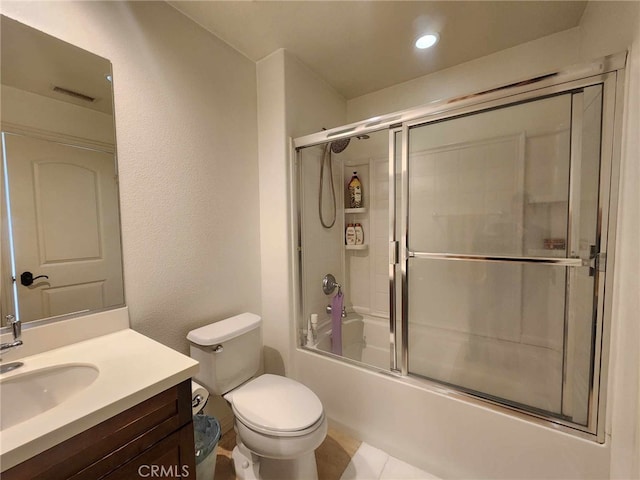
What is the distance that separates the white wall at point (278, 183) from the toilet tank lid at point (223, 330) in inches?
11.2

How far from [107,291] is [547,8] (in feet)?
8.12

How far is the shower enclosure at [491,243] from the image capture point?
1.12 m

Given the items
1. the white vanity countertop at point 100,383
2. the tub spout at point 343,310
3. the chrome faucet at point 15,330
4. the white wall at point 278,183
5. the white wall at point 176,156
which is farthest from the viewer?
the tub spout at point 343,310

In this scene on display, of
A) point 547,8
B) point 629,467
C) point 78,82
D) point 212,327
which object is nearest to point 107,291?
point 212,327

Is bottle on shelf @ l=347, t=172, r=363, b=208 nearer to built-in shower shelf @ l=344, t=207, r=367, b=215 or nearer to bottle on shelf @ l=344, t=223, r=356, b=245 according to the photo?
built-in shower shelf @ l=344, t=207, r=367, b=215

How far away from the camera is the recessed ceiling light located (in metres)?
1.58

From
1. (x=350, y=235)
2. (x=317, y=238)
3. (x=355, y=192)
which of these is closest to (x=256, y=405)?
(x=317, y=238)

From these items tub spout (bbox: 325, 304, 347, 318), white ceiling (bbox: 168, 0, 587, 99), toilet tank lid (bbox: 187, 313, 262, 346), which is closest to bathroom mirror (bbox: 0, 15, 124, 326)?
toilet tank lid (bbox: 187, 313, 262, 346)

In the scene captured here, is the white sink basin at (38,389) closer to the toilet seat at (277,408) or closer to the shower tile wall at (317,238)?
the toilet seat at (277,408)

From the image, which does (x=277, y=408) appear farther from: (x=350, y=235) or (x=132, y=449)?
(x=350, y=235)

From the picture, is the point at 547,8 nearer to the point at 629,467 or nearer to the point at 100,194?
the point at 629,467

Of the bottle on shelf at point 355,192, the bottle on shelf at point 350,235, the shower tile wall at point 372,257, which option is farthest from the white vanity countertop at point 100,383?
the bottle on shelf at point 355,192

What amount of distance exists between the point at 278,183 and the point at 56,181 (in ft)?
3.38

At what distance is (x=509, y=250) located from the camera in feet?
5.23
